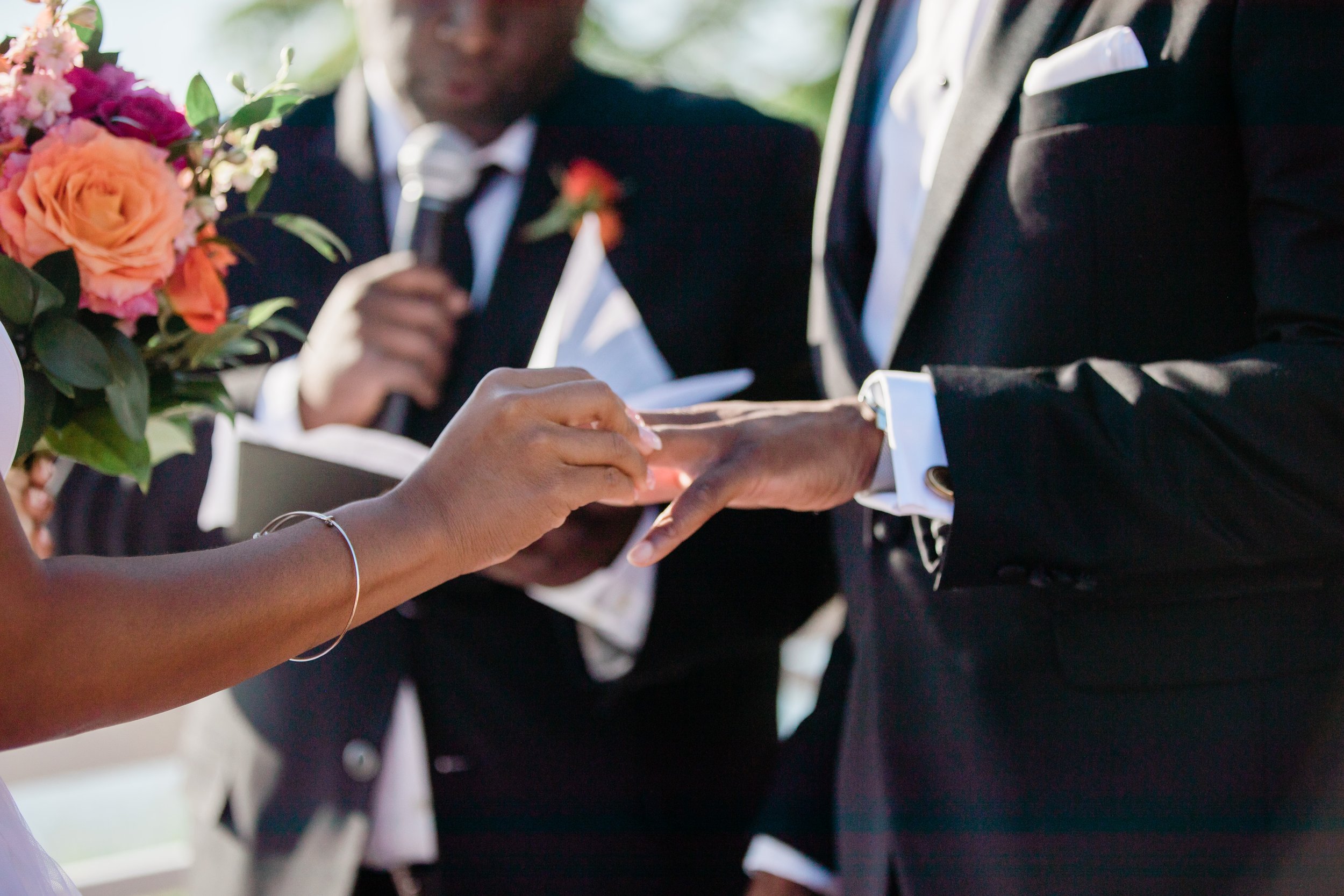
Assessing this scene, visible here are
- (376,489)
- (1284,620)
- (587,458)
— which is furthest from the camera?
(376,489)

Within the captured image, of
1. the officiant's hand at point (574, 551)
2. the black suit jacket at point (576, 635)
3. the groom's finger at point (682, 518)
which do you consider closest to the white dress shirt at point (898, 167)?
the groom's finger at point (682, 518)

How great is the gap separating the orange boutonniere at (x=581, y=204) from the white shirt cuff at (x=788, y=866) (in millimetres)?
1479

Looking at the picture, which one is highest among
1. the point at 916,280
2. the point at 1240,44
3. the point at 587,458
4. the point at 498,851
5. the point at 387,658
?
the point at 1240,44

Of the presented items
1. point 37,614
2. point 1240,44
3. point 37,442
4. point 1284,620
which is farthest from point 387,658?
point 1240,44

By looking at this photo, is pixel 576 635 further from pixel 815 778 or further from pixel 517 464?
pixel 517 464

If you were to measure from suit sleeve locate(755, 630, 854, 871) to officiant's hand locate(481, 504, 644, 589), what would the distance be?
555 millimetres

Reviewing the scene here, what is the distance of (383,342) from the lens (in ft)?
7.89

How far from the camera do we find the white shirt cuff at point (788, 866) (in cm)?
220

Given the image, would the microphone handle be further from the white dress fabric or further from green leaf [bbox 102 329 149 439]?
the white dress fabric

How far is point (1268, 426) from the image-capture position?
1.55 m

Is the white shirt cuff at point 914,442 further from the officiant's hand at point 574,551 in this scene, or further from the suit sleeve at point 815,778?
the officiant's hand at point 574,551

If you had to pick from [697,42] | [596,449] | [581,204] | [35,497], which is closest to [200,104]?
[35,497]

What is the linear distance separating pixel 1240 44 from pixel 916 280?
0.58 meters

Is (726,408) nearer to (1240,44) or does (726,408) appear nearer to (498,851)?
(1240,44)
